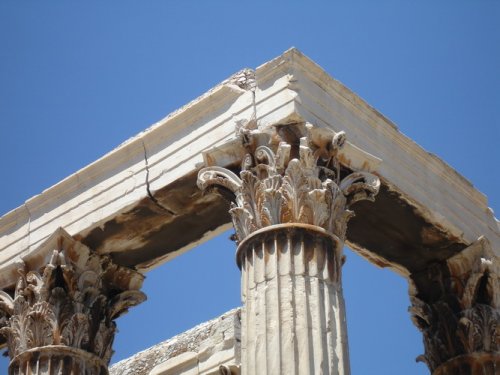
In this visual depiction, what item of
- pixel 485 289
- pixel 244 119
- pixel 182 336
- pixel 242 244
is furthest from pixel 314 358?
pixel 182 336

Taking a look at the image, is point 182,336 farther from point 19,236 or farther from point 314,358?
point 314,358

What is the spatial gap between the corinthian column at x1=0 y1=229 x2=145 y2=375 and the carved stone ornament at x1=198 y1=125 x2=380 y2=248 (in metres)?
2.99

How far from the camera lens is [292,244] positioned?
59.2ft

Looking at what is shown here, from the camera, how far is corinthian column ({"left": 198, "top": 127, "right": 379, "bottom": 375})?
17.1 meters

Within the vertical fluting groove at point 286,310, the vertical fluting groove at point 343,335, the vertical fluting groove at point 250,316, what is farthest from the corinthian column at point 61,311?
the vertical fluting groove at point 343,335

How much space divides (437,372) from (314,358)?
5099mm

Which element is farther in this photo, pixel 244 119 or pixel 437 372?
pixel 437 372

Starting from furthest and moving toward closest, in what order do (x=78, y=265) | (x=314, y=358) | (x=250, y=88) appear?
1. (x=78, y=265)
2. (x=250, y=88)
3. (x=314, y=358)

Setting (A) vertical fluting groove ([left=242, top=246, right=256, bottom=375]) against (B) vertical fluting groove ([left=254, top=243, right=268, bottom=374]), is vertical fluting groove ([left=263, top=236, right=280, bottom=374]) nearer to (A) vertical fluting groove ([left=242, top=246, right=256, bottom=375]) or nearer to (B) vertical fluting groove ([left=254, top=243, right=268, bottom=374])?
(B) vertical fluting groove ([left=254, top=243, right=268, bottom=374])

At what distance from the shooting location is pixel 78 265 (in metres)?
21.4

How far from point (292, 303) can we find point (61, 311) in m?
5.00

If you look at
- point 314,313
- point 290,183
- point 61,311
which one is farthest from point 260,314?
point 61,311

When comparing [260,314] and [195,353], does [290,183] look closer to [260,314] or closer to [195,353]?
[260,314]

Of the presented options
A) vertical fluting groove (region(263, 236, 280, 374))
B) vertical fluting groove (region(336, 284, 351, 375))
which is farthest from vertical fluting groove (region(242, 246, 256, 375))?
vertical fluting groove (region(336, 284, 351, 375))
